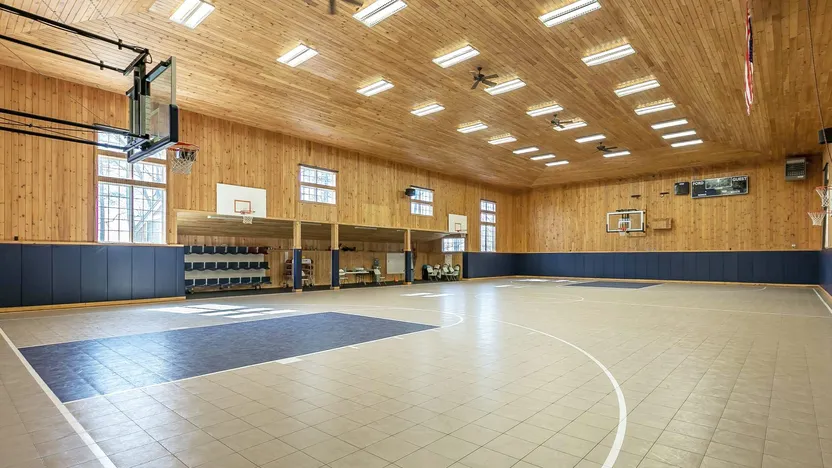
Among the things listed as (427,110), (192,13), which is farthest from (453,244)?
(192,13)

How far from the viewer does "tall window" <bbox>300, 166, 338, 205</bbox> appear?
16594 millimetres

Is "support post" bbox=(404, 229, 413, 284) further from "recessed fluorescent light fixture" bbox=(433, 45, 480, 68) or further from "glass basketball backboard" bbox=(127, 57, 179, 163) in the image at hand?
"glass basketball backboard" bbox=(127, 57, 179, 163)

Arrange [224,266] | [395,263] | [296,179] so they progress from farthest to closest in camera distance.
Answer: [395,263] → [296,179] → [224,266]

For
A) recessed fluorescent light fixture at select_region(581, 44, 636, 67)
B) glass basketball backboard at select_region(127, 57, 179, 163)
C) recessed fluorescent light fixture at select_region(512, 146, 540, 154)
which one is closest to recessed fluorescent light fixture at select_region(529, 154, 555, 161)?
recessed fluorescent light fixture at select_region(512, 146, 540, 154)

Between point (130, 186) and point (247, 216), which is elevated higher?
point (130, 186)

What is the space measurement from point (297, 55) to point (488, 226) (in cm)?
1789

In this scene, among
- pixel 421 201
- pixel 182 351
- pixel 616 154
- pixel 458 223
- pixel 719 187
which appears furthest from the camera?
pixel 458 223

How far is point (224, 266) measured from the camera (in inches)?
624

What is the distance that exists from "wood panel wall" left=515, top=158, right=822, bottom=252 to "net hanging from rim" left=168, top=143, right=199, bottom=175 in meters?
19.7

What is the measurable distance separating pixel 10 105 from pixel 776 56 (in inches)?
673

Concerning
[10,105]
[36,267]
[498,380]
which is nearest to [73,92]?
[10,105]

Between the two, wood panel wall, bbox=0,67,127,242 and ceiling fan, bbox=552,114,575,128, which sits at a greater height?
ceiling fan, bbox=552,114,575,128

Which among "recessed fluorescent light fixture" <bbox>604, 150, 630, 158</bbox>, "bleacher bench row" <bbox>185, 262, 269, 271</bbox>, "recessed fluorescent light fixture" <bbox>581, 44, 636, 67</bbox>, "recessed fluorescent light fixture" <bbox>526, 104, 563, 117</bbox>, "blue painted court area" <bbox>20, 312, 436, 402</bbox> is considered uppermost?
"recessed fluorescent light fixture" <bbox>581, 44, 636, 67</bbox>

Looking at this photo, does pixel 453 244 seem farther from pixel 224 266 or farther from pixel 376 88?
pixel 376 88
